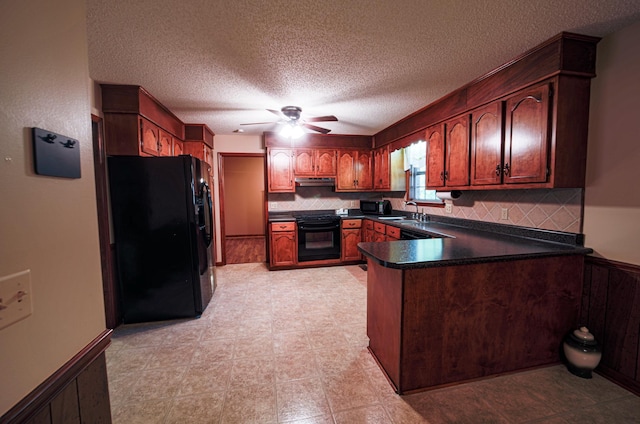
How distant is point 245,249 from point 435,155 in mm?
4631

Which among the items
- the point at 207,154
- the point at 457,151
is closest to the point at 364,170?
the point at 457,151

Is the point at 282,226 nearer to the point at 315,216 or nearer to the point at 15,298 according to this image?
the point at 315,216

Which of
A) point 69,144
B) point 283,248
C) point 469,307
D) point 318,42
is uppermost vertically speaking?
point 318,42

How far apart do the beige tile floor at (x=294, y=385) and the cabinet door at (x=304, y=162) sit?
8.40 ft

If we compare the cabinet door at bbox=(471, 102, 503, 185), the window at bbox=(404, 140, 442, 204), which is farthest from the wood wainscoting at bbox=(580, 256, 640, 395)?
the window at bbox=(404, 140, 442, 204)

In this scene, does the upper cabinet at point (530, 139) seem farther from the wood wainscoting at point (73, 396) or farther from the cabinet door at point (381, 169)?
the wood wainscoting at point (73, 396)

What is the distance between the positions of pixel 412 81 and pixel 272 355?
2.73m

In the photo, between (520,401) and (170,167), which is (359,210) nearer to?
(170,167)

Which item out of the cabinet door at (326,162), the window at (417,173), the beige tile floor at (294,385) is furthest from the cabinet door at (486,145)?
the cabinet door at (326,162)

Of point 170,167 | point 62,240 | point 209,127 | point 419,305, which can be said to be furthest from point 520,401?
point 209,127

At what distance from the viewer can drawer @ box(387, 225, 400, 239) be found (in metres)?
3.39

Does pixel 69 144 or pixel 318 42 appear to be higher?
pixel 318 42

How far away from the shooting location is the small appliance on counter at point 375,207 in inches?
178

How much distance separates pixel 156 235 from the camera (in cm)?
265
